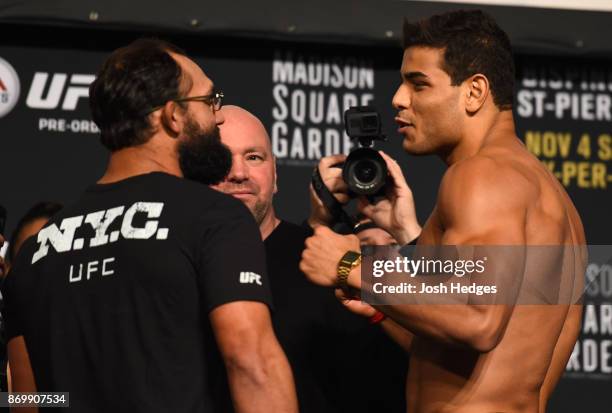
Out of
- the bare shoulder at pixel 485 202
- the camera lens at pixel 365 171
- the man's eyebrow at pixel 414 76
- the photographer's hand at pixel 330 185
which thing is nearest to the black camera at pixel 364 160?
the camera lens at pixel 365 171

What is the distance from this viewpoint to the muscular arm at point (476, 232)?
6.02 feet

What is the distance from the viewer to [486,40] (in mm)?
2158

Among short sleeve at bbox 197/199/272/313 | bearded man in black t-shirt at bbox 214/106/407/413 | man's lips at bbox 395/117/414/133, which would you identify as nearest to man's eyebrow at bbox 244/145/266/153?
bearded man in black t-shirt at bbox 214/106/407/413

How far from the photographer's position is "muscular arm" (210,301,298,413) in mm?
1656

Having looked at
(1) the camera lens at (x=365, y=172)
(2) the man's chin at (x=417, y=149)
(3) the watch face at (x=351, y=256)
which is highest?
(2) the man's chin at (x=417, y=149)

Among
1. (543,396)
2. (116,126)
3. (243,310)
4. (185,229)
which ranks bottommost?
(543,396)

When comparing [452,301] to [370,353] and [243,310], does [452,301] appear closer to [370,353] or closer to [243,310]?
[243,310]

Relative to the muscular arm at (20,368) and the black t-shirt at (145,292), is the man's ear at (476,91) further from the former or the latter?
the muscular arm at (20,368)

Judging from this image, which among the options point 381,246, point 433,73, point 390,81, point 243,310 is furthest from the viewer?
point 390,81

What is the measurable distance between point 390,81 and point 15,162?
3.93 ft

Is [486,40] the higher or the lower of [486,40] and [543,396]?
the higher

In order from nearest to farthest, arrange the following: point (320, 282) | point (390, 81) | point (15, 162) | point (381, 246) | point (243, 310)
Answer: point (243, 310), point (320, 282), point (381, 246), point (15, 162), point (390, 81)

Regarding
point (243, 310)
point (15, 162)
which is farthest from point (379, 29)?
point (243, 310)

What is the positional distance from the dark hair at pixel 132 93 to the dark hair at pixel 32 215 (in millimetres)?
1215
